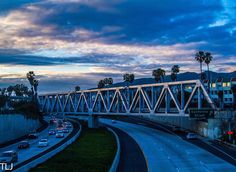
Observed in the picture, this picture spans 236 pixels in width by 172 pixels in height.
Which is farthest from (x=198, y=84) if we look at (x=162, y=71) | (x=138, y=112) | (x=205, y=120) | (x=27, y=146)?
(x=162, y=71)

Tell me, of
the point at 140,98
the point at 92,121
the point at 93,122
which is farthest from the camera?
the point at 92,121

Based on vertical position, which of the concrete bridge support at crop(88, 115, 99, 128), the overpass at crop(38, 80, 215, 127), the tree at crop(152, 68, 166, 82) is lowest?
the concrete bridge support at crop(88, 115, 99, 128)

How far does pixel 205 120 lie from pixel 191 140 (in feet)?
46.3

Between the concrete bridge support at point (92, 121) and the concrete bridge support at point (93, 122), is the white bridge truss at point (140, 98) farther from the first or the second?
the concrete bridge support at point (93, 122)

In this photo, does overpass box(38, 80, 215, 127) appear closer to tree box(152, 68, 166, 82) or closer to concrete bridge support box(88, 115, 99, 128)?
concrete bridge support box(88, 115, 99, 128)

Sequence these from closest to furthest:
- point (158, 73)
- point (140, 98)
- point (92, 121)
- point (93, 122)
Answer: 1. point (140, 98)
2. point (93, 122)
3. point (92, 121)
4. point (158, 73)

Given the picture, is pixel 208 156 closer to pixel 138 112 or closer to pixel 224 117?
pixel 224 117

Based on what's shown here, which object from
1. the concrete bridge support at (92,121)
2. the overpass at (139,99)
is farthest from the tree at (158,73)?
the concrete bridge support at (92,121)

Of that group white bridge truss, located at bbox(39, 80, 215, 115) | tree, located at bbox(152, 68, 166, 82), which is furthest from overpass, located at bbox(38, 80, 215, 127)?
tree, located at bbox(152, 68, 166, 82)

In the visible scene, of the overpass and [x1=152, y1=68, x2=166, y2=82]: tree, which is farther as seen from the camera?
[x1=152, y1=68, x2=166, y2=82]: tree

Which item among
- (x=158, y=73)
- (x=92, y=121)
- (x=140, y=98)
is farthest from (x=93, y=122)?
(x=158, y=73)

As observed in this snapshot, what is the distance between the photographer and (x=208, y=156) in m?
54.4

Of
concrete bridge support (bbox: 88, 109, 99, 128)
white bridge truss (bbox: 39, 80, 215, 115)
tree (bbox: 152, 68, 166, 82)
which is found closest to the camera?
white bridge truss (bbox: 39, 80, 215, 115)

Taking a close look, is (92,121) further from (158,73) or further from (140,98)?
(158,73)
